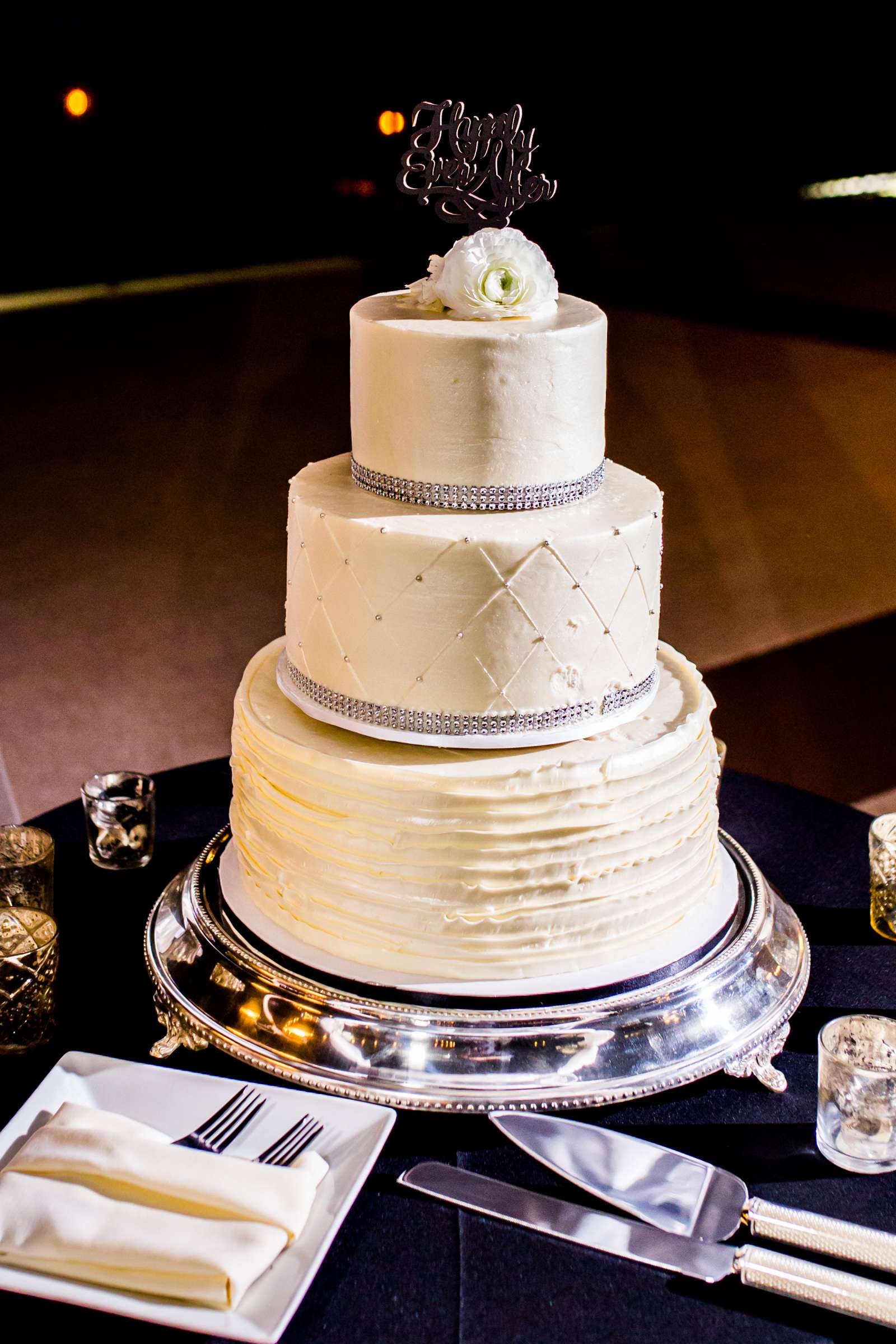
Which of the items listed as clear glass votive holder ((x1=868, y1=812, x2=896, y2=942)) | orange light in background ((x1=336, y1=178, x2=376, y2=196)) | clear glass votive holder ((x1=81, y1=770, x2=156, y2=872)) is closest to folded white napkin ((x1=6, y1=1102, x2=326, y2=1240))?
clear glass votive holder ((x1=81, y1=770, x2=156, y2=872))

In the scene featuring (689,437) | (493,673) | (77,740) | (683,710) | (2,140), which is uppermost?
(2,140)

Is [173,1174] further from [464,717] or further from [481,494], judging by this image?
[481,494]

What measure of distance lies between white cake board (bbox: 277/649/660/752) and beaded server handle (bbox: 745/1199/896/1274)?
28.3 inches

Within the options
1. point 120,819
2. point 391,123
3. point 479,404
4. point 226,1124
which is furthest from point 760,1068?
point 391,123

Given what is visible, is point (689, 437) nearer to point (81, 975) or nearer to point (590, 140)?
point (590, 140)

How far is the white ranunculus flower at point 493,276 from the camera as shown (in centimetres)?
207

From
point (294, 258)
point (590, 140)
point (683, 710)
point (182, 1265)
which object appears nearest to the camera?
point (182, 1265)

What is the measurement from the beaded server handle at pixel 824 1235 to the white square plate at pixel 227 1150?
0.50 m

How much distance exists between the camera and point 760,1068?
2066 millimetres

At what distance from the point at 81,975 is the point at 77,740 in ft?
7.89

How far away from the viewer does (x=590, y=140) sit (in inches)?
250

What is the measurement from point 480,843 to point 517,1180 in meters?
0.48

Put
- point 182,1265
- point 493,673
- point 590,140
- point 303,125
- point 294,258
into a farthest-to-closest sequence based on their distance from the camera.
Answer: point 294,258 < point 303,125 < point 590,140 < point 493,673 < point 182,1265

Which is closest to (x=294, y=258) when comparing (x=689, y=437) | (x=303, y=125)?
(x=303, y=125)
